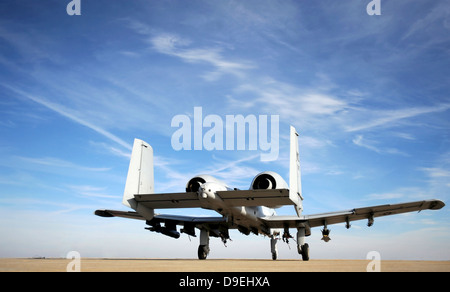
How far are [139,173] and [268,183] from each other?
7173 millimetres

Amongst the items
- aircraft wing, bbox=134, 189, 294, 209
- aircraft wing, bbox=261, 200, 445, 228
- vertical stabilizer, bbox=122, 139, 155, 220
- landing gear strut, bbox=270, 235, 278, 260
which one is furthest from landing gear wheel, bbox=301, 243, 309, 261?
vertical stabilizer, bbox=122, 139, 155, 220

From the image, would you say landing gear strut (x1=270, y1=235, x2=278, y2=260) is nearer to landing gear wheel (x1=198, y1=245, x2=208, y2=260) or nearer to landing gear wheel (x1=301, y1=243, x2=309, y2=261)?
landing gear wheel (x1=301, y1=243, x2=309, y2=261)

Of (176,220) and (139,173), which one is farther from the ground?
(139,173)

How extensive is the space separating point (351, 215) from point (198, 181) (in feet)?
37.3

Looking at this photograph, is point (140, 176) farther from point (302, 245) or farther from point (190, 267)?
point (302, 245)

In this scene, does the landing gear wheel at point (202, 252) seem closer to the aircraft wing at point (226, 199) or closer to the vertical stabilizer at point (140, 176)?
the vertical stabilizer at point (140, 176)

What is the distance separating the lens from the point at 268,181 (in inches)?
781

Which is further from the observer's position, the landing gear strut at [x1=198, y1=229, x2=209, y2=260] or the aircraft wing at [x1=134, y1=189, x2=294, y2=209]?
the landing gear strut at [x1=198, y1=229, x2=209, y2=260]

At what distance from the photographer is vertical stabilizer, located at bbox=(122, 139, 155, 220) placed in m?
18.2

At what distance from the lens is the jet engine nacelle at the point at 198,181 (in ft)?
63.2

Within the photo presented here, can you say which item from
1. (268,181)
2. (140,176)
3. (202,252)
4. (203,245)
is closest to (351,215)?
(268,181)
